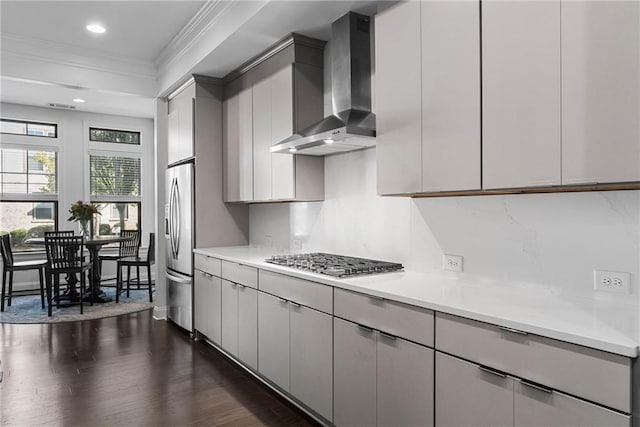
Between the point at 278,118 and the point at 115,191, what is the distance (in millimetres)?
5154

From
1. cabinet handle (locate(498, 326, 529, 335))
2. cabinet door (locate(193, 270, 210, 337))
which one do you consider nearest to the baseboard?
cabinet door (locate(193, 270, 210, 337))

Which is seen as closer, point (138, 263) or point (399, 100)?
point (399, 100)

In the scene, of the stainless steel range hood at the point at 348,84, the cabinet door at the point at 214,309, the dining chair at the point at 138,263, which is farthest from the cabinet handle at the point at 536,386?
the dining chair at the point at 138,263

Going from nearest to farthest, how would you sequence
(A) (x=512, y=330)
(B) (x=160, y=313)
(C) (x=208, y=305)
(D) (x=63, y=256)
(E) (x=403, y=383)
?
1. (A) (x=512, y=330)
2. (E) (x=403, y=383)
3. (C) (x=208, y=305)
4. (B) (x=160, y=313)
5. (D) (x=63, y=256)

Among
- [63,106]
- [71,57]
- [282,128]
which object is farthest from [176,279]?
[63,106]

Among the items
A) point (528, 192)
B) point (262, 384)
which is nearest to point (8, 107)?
point (262, 384)

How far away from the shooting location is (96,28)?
412cm

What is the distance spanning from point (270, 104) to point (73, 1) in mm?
1819

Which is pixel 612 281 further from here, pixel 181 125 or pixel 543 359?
pixel 181 125

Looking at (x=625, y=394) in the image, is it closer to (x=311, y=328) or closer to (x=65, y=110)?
(x=311, y=328)

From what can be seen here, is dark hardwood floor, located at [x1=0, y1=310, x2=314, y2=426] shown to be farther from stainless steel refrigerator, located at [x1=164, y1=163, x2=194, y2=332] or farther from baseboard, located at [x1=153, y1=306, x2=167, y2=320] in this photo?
baseboard, located at [x1=153, y1=306, x2=167, y2=320]

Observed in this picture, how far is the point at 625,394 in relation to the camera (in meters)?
1.28

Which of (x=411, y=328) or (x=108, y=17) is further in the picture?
(x=108, y=17)

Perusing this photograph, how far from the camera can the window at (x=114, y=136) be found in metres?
7.39
